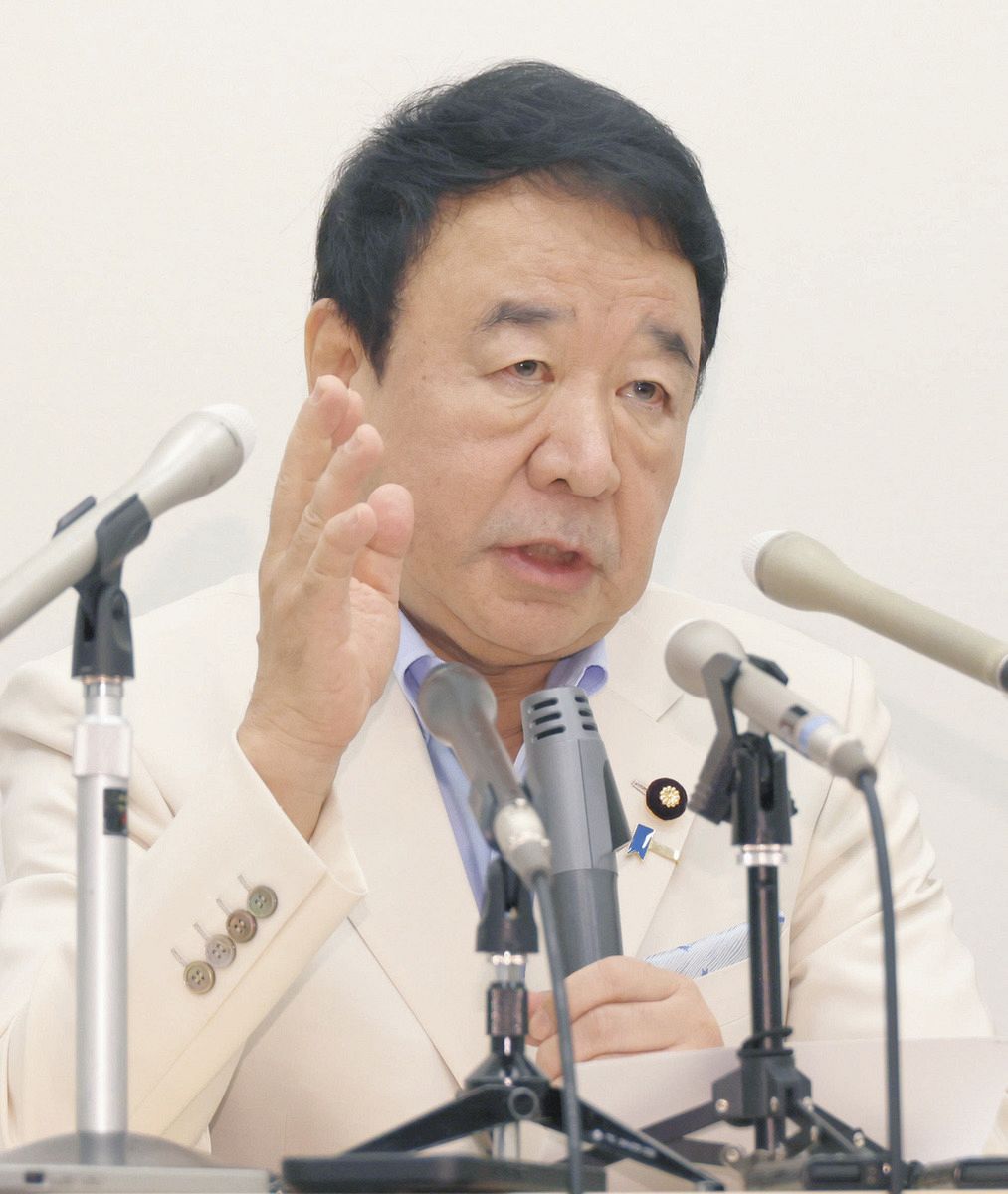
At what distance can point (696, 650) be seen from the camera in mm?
1344

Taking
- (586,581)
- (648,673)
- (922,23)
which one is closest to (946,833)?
(648,673)

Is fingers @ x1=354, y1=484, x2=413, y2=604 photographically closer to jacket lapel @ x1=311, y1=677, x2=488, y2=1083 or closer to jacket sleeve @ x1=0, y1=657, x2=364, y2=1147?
jacket sleeve @ x1=0, y1=657, x2=364, y2=1147

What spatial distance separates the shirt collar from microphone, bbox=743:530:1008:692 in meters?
0.76

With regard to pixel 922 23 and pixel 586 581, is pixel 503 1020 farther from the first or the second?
pixel 922 23

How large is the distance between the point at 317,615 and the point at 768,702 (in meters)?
0.47

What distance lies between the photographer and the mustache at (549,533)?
82.8 inches

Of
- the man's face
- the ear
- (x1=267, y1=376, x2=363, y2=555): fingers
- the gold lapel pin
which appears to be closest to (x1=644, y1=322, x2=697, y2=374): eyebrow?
the man's face

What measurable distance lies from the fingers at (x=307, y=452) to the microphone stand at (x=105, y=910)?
1.33 feet

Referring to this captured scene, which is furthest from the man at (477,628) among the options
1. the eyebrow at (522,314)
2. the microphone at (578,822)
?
the microphone at (578,822)

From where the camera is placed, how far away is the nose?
2.09 metres

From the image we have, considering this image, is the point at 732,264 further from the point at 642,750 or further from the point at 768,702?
the point at 768,702

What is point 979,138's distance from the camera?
286 centimetres

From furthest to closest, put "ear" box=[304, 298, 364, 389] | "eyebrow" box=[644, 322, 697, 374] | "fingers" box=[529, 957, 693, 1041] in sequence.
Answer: "ear" box=[304, 298, 364, 389] → "eyebrow" box=[644, 322, 697, 374] → "fingers" box=[529, 957, 693, 1041]

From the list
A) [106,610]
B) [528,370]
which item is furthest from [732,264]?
[106,610]
